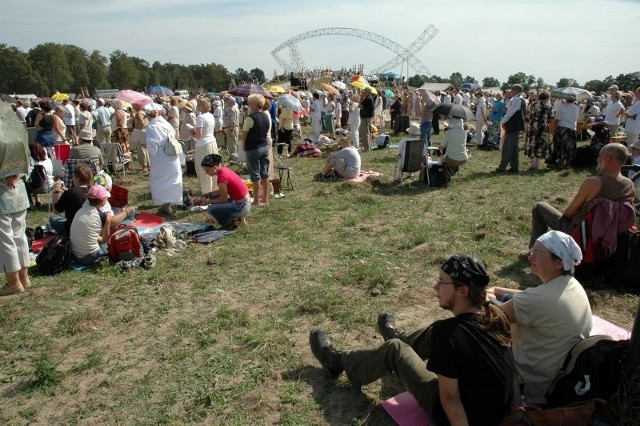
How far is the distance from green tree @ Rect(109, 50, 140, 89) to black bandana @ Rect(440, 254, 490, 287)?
9923 cm

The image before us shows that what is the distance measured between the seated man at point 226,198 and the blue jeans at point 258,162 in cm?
98

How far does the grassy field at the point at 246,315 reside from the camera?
12.0ft

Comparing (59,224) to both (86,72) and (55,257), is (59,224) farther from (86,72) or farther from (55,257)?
→ (86,72)

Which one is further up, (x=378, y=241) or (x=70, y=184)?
(x=70, y=184)

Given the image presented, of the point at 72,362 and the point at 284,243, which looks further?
the point at 284,243

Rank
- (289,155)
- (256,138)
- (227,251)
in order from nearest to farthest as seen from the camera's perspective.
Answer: (227,251) < (256,138) < (289,155)

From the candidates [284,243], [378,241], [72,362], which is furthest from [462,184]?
[72,362]

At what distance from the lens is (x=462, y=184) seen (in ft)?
34.6

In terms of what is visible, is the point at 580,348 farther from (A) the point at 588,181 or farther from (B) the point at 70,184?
(B) the point at 70,184

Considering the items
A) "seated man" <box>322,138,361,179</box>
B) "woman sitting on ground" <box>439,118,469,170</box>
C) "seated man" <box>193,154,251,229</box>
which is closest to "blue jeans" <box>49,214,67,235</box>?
"seated man" <box>193,154,251,229</box>

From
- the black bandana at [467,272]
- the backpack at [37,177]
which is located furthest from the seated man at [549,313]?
the backpack at [37,177]

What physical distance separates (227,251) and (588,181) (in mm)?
4403

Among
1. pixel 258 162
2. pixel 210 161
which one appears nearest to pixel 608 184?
pixel 210 161

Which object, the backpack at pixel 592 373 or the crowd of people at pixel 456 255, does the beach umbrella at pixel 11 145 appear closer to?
the crowd of people at pixel 456 255
